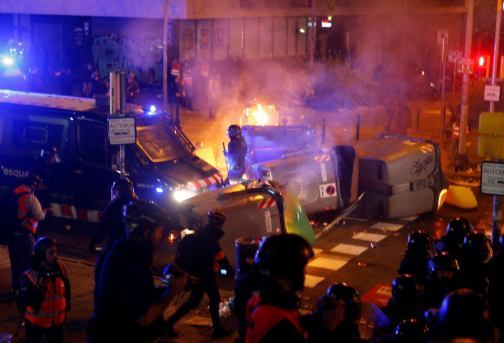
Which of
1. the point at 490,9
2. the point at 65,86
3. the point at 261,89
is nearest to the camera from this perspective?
the point at 65,86

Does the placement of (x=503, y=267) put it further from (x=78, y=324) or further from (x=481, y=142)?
(x=78, y=324)

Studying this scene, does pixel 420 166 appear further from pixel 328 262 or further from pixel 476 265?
pixel 476 265

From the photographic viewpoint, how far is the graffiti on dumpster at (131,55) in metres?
29.3

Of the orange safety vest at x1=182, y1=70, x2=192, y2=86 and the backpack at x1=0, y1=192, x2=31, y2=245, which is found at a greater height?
the orange safety vest at x1=182, y1=70, x2=192, y2=86

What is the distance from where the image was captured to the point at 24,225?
7727 mm

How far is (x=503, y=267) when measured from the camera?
5547 mm

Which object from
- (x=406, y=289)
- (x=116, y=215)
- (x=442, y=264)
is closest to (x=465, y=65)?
(x=116, y=215)

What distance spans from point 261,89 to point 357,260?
20.9 metres

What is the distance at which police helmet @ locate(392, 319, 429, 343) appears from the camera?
3588 millimetres

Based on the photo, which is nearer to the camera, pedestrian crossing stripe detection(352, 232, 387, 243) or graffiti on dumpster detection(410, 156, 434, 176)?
pedestrian crossing stripe detection(352, 232, 387, 243)

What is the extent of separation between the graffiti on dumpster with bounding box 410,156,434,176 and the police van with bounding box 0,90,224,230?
142 inches

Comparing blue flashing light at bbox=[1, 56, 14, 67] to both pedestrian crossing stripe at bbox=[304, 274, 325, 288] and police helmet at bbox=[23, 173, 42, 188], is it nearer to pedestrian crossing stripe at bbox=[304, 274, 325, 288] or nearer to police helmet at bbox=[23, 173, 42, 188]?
police helmet at bbox=[23, 173, 42, 188]

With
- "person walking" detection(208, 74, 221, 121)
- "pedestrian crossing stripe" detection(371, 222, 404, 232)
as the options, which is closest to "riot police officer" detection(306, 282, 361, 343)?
"pedestrian crossing stripe" detection(371, 222, 404, 232)

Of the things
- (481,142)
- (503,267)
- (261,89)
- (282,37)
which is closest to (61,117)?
(481,142)
